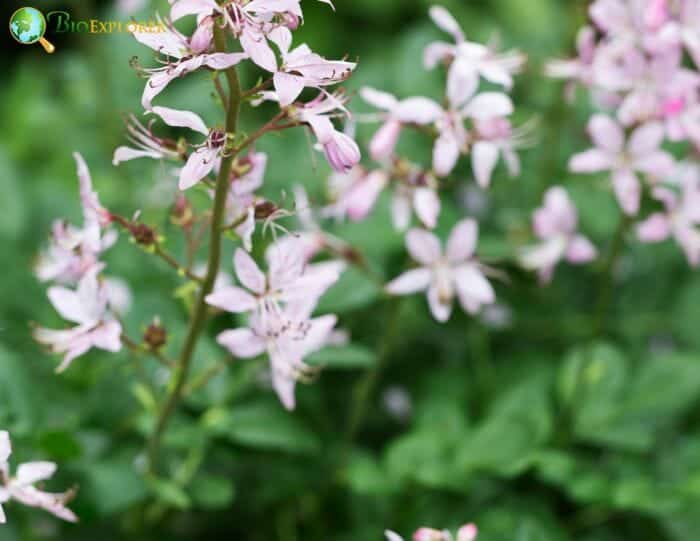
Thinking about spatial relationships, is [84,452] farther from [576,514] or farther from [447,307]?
[576,514]

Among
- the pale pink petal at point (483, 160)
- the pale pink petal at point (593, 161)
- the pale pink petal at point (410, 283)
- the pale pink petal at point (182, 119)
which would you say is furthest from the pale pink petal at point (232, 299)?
the pale pink petal at point (593, 161)

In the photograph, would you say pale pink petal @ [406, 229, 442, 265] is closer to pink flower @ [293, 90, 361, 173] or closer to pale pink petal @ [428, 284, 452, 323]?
pale pink petal @ [428, 284, 452, 323]

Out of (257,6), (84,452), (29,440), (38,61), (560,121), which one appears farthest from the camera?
(38,61)

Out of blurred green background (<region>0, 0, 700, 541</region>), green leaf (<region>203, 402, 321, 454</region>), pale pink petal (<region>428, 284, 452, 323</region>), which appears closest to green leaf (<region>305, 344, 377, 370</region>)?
blurred green background (<region>0, 0, 700, 541</region>)

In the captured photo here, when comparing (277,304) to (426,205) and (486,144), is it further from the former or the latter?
(486,144)

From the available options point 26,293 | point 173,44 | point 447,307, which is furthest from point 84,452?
point 173,44

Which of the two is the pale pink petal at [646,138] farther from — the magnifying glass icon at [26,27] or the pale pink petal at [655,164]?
the magnifying glass icon at [26,27]
